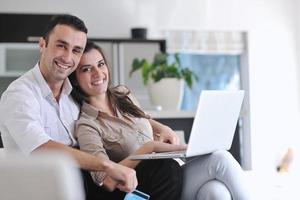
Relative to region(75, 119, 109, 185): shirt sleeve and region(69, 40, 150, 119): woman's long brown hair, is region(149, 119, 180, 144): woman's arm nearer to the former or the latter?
region(69, 40, 150, 119): woman's long brown hair

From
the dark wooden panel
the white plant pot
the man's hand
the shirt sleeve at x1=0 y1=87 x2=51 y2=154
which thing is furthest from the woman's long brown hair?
the dark wooden panel

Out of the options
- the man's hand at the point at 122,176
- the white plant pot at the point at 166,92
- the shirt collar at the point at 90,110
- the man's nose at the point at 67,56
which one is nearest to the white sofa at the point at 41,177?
the man's hand at the point at 122,176

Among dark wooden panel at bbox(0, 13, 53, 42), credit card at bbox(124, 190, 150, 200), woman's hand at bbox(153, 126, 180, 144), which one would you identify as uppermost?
dark wooden panel at bbox(0, 13, 53, 42)

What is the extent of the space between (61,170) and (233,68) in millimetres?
6223

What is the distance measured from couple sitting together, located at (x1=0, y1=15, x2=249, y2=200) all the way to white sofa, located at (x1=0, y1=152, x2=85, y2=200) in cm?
81

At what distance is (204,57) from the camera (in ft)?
22.5

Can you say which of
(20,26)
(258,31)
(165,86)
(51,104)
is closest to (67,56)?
(51,104)

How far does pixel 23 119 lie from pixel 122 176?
0.40 m

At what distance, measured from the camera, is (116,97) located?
2268mm

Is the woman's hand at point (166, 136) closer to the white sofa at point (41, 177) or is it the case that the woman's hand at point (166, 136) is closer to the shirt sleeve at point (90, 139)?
the shirt sleeve at point (90, 139)

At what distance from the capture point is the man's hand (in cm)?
166

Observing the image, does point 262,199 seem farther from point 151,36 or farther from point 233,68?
point 233,68

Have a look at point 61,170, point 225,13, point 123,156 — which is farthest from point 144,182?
point 225,13

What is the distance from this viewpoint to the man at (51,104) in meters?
1.73
